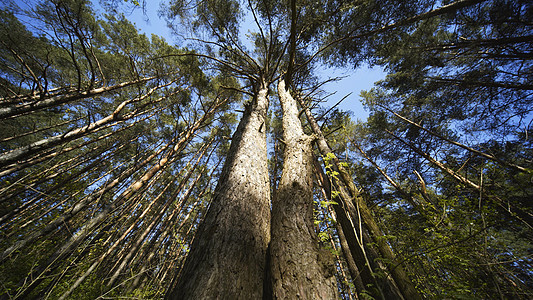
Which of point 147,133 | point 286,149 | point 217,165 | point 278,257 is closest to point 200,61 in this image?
point 147,133

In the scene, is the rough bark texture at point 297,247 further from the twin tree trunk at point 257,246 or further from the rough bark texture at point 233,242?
the rough bark texture at point 233,242

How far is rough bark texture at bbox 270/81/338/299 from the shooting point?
0.95 metres

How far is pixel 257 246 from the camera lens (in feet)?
4.28

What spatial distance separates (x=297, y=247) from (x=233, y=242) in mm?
463

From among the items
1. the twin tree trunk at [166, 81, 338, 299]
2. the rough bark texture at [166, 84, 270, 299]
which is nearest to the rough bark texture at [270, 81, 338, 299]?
the twin tree trunk at [166, 81, 338, 299]

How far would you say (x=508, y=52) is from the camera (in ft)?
13.5

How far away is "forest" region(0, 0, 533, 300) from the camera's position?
4.42ft

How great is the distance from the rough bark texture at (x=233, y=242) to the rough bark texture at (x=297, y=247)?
0.53ft

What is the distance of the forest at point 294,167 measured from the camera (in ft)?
4.42

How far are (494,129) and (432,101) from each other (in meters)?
1.77

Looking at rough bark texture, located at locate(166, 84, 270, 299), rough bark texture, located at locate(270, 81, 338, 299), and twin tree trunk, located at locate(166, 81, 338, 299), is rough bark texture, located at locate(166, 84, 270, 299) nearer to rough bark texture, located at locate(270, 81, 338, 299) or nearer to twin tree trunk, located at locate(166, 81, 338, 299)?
twin tree trunk, located at locate(166, 81, 338, 299)

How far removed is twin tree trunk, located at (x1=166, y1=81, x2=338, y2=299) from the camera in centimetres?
98

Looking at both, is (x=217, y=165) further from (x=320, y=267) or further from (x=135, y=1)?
(x=320, y=267)

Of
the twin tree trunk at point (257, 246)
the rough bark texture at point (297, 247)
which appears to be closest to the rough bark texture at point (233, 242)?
the twin tree trunk at point (257, 246)
